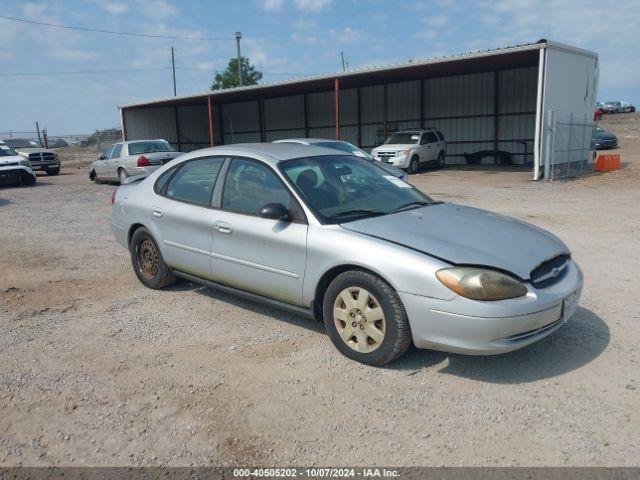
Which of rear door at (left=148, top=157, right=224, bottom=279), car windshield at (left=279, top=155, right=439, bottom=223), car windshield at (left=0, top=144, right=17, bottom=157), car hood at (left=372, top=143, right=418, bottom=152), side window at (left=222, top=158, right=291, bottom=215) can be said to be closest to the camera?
car windshield at (left=279, top=155, right=439, bottom=223)

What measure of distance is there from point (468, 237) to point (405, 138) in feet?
62.0

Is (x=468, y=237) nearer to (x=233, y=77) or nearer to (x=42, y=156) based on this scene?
(x=42, y=156)

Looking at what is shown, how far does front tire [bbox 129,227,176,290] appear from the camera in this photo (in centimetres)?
552

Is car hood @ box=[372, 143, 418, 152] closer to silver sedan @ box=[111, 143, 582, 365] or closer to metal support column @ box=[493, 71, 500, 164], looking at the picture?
metal support column @ box=[493, 71, 500, 164]

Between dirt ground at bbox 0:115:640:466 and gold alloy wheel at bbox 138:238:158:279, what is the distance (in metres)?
0.24

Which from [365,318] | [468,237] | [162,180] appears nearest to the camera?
[365,318]

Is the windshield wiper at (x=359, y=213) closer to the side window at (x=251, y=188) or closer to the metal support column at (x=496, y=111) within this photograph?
the side window at (x=251, y=188)

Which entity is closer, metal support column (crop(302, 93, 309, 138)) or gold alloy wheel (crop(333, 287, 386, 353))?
gold alloy wheel (crop(333, 287, 386, 353))

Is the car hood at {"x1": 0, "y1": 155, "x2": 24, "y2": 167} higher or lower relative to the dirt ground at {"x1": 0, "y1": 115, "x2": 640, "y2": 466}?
higher

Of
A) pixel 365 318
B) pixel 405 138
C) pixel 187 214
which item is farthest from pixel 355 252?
pixel 405 138

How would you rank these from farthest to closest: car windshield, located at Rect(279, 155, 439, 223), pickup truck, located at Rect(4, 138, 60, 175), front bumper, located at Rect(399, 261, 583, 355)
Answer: pickup truck, located at Rect(4, 138, 60, 175), car windshield, located at Rect(279, 155, 439, 223), front bumper, located at Rect(399, 261, 583, 355)

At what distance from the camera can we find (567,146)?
61.6 ft

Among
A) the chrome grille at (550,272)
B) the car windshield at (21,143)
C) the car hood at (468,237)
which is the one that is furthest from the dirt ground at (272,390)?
the car windshield at (21,143)

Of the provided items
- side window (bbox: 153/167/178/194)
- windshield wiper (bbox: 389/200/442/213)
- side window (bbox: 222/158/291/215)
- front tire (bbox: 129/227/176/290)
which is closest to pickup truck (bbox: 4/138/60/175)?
front tire (bbox: 129/227/176/290)
